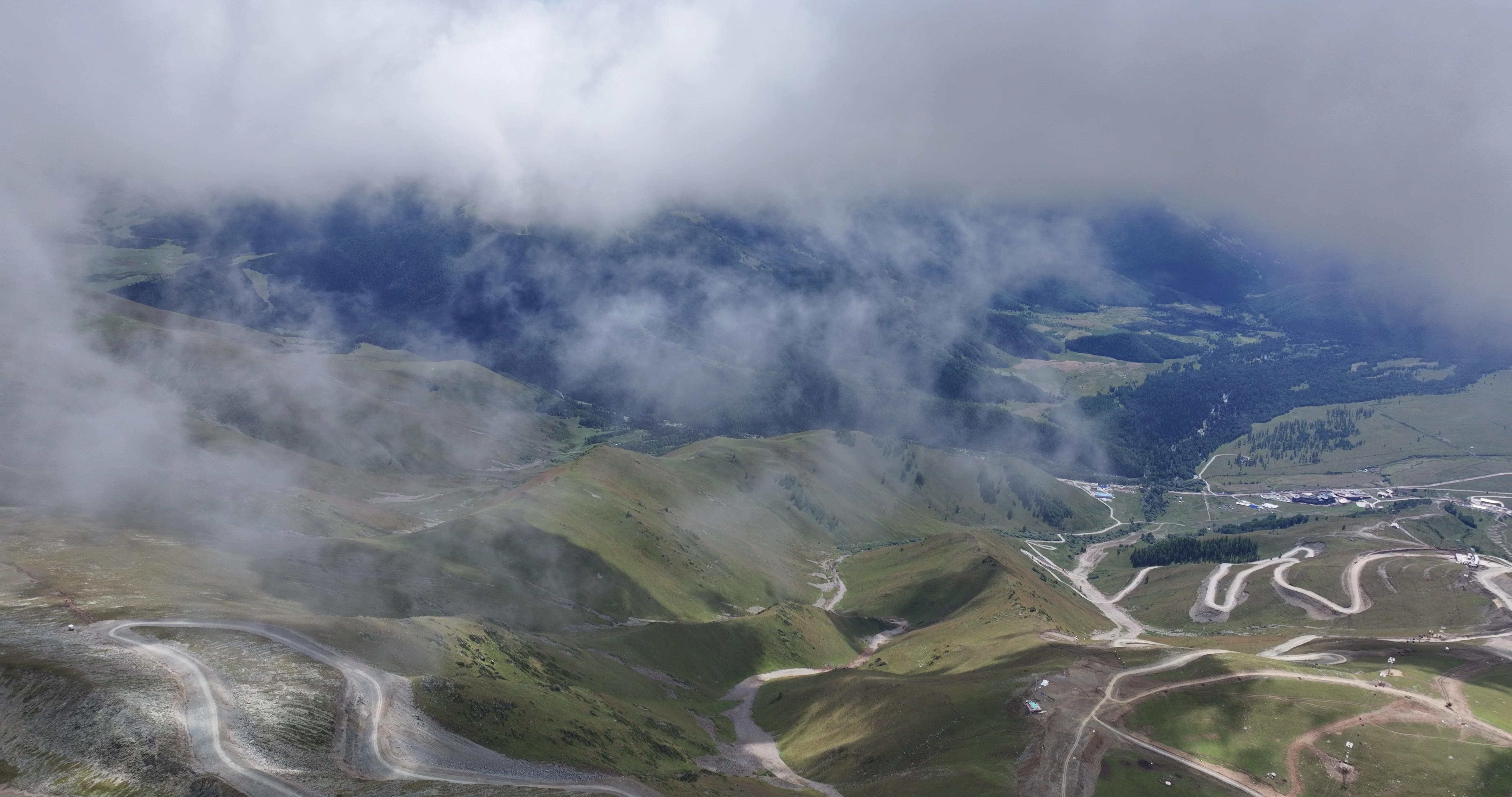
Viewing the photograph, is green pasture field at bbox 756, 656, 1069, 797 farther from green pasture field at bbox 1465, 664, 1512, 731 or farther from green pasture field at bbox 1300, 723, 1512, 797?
green pasture field at bbox 1465, 664, 1512, 731

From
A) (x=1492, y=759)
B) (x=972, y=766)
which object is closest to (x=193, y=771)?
(x=972, y=766)

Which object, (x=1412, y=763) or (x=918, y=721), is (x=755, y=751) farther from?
(x=1412, y=763)

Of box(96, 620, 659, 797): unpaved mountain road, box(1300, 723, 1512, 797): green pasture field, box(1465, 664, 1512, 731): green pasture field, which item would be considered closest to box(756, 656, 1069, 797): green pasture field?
box(1300, 723, 1512, 797): green pasture field

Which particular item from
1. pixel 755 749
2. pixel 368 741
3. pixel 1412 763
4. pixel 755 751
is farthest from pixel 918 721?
pixel 368 741

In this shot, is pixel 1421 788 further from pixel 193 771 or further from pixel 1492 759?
pixel 193 771

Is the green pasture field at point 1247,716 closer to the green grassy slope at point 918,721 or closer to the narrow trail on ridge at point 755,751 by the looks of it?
the green grassy slope at point 918,721

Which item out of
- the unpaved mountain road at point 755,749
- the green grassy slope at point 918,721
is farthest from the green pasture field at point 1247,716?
the unpaved mountain road at point 755,749
